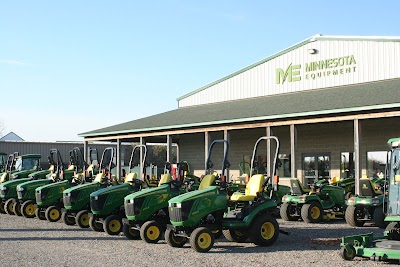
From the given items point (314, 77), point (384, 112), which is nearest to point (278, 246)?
point (384, 112)

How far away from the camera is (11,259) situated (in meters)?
9.83

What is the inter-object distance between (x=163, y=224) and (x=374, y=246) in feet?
Result: 14.4

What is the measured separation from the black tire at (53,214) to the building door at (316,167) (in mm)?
11069

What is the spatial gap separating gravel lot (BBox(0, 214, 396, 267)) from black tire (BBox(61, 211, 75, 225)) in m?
1.41

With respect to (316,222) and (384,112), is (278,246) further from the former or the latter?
(384,112)

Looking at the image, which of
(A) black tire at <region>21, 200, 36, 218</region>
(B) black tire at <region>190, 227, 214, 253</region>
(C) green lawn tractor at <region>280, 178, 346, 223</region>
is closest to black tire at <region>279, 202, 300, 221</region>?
(C) green lawn tractor at <region>280, 178, 346, 223</region>

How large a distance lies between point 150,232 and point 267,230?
7.51ft

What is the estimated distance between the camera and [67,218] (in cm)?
1551

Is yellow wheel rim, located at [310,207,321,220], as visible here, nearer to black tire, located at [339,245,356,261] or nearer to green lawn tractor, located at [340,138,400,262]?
green lawn tractor, located at [340,138,400,262]

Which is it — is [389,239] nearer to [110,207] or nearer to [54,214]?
[110,207]

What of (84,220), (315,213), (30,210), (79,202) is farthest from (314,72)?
(84,220)

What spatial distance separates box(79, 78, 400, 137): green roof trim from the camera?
18.3 m

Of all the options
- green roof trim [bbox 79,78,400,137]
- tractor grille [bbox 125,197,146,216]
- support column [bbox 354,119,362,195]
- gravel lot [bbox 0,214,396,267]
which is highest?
green roof trim [bbox 79,78,400,137]

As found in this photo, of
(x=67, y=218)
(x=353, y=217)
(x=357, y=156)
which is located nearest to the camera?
(x=353, y=217)
